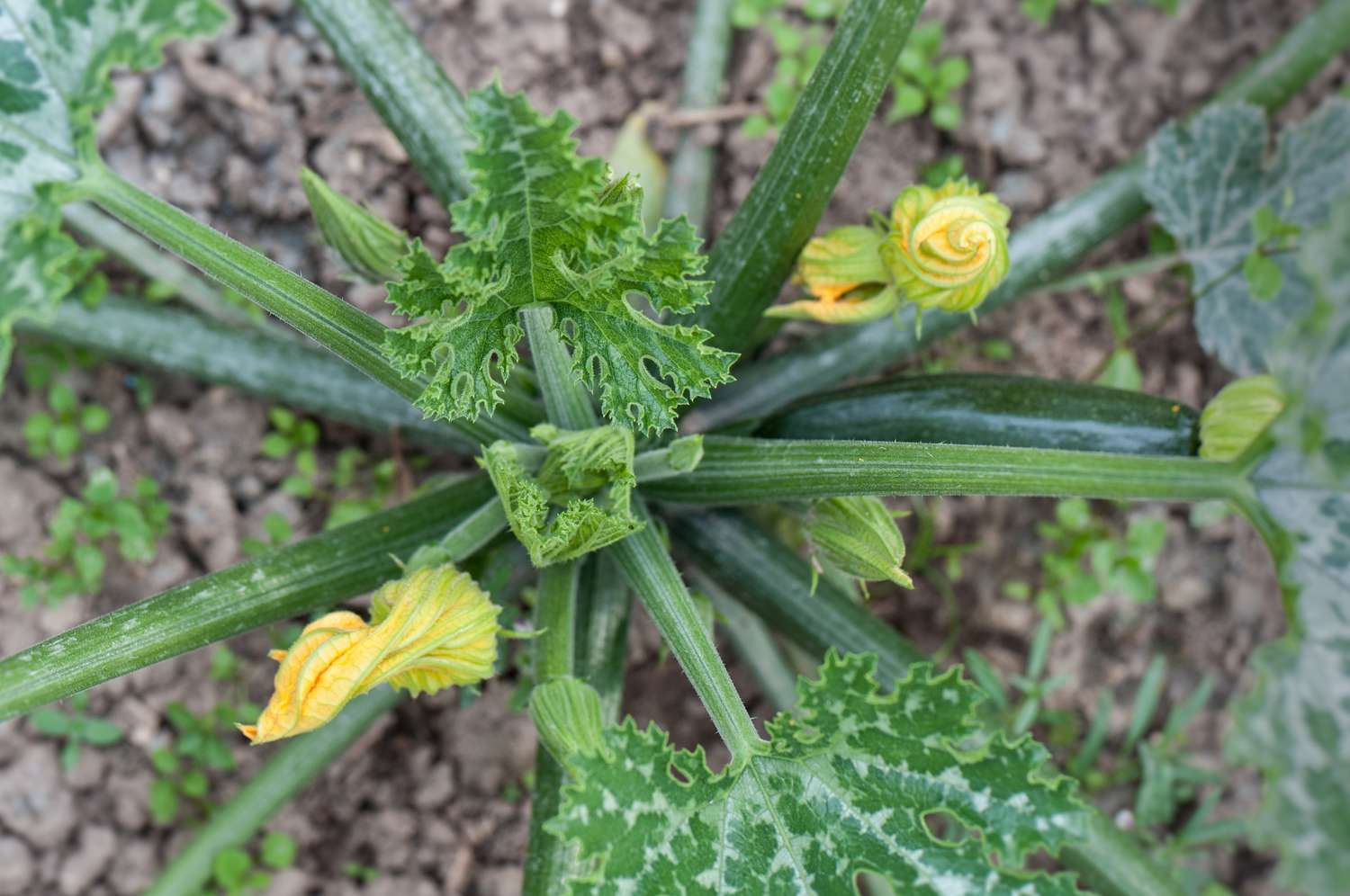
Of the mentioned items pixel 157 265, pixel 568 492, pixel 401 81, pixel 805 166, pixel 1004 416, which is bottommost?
pixel 568 492

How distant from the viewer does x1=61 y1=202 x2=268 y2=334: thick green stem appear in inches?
81.3

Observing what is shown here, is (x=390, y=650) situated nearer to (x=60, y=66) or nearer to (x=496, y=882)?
(x=60, y=66)

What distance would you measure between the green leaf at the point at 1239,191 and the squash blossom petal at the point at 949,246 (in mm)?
717

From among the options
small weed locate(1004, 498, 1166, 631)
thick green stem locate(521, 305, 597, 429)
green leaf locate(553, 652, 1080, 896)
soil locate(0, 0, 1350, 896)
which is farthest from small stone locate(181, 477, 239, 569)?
small weed locate(1004, 498, 1166, 631)

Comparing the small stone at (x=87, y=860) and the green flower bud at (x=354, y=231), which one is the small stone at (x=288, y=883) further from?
the green flower bud at (x=354, y=231)

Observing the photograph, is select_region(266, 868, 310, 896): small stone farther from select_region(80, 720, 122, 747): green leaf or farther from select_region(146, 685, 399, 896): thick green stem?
select_region(80, 720, 122, 747): green leaf

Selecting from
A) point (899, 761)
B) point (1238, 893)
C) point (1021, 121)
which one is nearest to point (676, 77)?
point (1021, 121)

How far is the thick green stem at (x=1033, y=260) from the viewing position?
195 centimetres

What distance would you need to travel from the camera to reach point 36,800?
2.17 metres

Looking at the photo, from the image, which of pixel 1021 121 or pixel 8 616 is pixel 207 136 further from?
pixel 1021 121

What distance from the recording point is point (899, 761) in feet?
4.60

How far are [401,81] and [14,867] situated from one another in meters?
1.47

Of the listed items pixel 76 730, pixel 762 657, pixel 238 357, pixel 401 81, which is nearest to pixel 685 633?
pixel 762 657

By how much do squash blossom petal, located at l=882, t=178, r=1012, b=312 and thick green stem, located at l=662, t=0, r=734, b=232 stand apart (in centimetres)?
74
